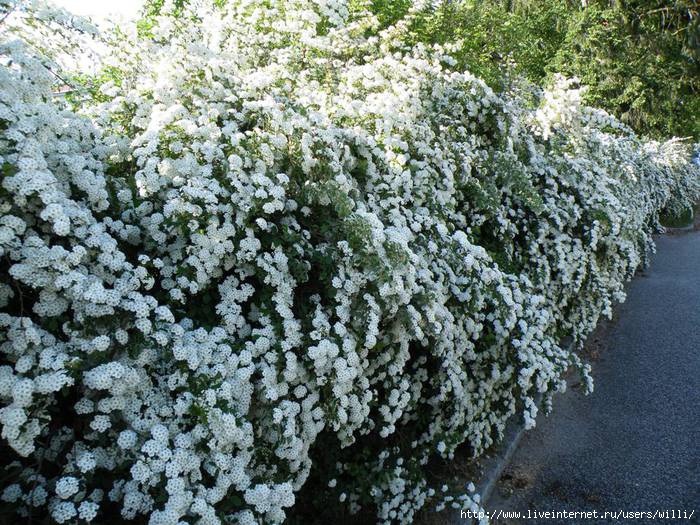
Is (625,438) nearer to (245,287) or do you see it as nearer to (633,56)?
(245,287)

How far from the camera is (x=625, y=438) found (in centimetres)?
446

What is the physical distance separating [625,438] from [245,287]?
3450 mm

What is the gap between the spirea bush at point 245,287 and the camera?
6.72 feet

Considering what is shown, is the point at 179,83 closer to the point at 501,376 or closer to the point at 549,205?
the point at 501,376

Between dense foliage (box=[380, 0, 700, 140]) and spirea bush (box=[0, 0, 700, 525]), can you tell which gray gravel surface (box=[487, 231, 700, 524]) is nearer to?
spirea bush (box=[0, 0, 700, 525])

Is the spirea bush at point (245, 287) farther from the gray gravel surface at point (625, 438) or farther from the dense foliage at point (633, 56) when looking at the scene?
the dense foliage at point (633, 56)

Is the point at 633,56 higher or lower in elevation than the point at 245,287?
higher

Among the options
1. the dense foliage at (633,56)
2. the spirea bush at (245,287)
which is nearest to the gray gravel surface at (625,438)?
the spirea bush at (245,287)

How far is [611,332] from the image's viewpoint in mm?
6812

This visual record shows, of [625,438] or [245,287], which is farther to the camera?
[625,438]

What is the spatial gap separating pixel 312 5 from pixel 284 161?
3629mm

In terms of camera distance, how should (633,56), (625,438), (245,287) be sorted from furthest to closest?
(633,56) → (625,438) → (245,287)

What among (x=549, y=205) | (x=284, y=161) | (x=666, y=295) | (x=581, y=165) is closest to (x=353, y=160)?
(x=284, y=161)

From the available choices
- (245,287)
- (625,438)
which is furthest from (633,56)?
(245,287)
